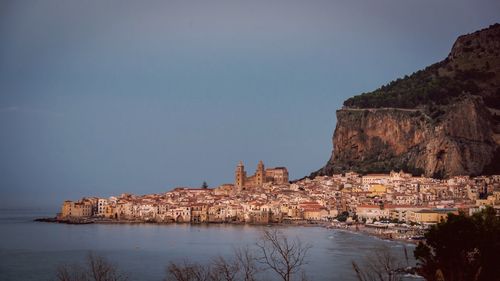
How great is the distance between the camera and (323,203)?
171ft

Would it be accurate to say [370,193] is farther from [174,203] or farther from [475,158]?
[174,203]

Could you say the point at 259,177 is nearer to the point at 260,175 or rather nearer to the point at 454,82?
the point at 260,175

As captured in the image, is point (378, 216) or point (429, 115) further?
point (429, 115)

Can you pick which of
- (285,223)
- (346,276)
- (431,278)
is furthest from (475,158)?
(431,278)

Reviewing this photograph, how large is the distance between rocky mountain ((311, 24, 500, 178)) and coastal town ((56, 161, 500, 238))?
3.02 metres

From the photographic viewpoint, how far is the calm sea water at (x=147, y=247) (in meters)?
22.8

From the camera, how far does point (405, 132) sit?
61.5 meters

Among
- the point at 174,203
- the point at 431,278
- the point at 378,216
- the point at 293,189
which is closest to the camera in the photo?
the point at 431,278

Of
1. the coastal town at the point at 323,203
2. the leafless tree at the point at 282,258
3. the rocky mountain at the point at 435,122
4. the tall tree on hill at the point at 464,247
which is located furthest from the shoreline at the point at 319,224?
the tall tree on hill at the point at 464,247

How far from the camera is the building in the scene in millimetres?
63281

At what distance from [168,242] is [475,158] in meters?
32.3

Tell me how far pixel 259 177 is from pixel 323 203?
12.3m

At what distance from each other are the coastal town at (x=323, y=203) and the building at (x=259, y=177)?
9.34ft

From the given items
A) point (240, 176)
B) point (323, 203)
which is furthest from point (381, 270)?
point (240, 176)
